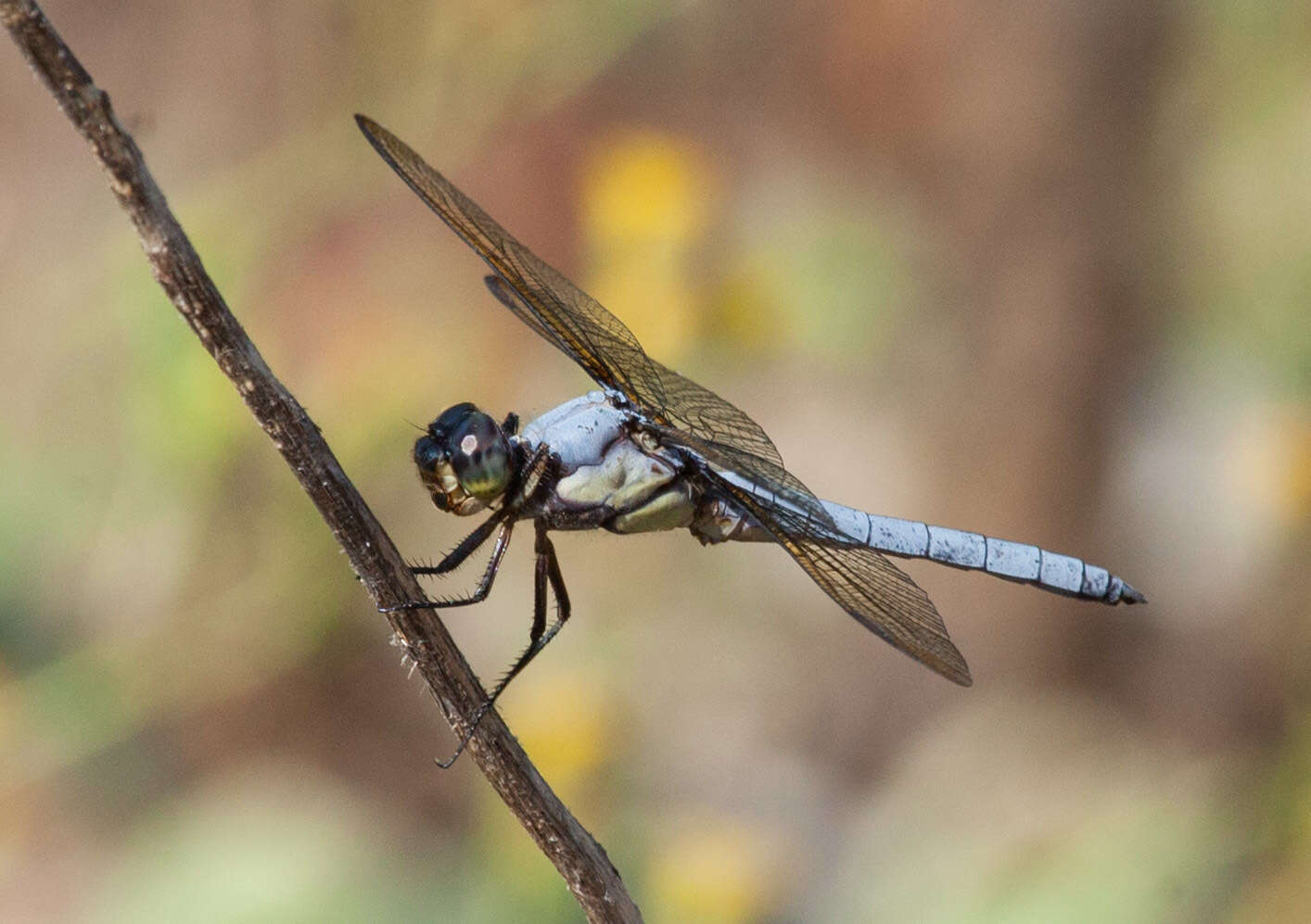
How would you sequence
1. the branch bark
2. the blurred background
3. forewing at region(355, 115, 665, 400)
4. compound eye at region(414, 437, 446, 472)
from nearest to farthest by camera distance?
the branch bark, forewing at region(355, 115, 665, 400), compound eye at region(414, 437, 446, 472), the blurred background

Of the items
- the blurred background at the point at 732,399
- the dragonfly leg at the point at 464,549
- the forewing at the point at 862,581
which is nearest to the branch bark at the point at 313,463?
the dragonfly leg at the point at 464,549

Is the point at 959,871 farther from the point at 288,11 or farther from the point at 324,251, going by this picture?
the point at 288,11

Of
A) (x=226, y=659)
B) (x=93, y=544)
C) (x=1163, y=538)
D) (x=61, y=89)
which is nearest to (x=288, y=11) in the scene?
(x=93, y=544)

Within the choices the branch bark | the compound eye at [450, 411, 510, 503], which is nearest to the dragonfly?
the compound eye at [450, 411, 510, 503]

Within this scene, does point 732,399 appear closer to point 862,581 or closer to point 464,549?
point 862,581

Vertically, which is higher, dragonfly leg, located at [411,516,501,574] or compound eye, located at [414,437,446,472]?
compound eye, located at [414,437,446,472]

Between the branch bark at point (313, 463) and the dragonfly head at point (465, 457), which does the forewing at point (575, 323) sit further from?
the branch bark at point (313, 463)

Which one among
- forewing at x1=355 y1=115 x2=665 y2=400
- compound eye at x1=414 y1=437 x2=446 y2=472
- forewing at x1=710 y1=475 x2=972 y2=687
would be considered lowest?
forewing at x1=710 y1=475 x2=972 y2=687

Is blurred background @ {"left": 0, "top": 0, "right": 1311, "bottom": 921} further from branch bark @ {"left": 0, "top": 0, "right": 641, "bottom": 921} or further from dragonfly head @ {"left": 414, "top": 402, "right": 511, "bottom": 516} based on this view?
branch bark @ {"left": 0, "top": 0, "right": 641, "bottom": 921}
